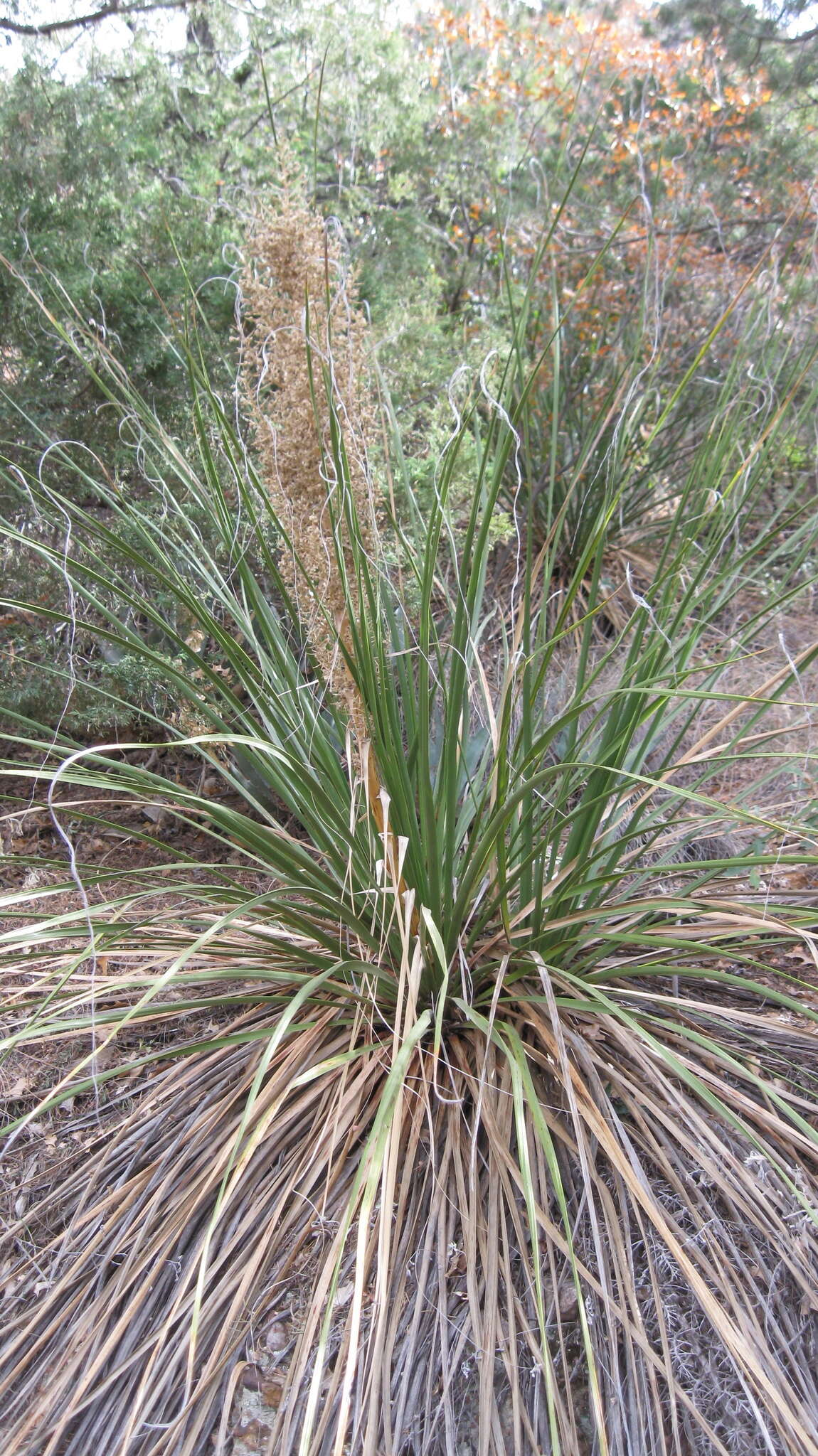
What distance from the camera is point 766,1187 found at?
4.83 ft

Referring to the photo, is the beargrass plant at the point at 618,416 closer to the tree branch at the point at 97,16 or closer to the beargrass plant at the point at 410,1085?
the beargrass plant at the point at 410,1085

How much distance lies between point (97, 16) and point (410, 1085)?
13.4ft

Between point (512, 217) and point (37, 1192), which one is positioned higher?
point (512, 217)

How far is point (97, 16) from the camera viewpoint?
3.63 meters

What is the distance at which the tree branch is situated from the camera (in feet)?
11.4

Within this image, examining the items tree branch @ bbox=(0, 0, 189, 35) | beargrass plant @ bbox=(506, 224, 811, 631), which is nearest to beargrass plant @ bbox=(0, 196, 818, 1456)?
beargrass plant @ bbox=(506, 224, 811, 631)

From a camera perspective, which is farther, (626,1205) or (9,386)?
(9,386)

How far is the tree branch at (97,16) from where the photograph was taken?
3.48 metres

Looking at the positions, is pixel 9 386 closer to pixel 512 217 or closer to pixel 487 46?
pixel 512 217

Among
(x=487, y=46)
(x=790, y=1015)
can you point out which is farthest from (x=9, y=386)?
(x=487, y=46)

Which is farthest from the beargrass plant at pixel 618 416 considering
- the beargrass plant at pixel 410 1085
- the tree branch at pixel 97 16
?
the tree branch at pixel 97 16

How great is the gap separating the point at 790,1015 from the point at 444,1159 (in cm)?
83

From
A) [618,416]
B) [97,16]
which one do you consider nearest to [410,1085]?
[618,416]

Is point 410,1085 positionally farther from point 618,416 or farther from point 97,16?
point 97,16
